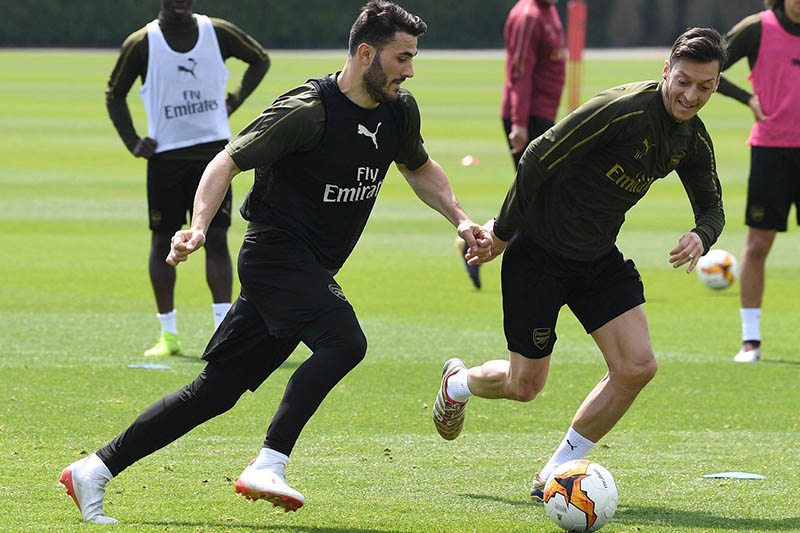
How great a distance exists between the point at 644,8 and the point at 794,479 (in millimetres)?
65747

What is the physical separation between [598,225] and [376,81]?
4.10ft

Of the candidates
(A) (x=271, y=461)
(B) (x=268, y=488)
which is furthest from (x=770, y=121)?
(B) (x=268, y=488)

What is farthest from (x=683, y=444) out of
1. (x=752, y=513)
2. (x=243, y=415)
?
(x=243, y=415)

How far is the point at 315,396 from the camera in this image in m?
5.55

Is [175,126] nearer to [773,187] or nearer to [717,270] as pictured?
[773,187]

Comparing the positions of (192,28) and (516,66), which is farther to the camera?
(516,66)

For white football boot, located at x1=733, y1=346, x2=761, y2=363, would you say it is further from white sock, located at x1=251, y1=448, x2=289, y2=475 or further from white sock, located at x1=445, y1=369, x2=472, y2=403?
white sock, located at x1=251, y1=448, x2=289, y2=475

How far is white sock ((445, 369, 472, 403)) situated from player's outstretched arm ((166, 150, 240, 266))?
179 cm

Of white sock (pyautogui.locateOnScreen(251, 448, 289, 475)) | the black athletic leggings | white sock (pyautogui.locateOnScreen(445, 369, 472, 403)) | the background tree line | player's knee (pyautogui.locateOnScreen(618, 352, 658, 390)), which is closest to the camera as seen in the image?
white sock (pyautogui.locateOnScreen(251, 448, 289, 475))

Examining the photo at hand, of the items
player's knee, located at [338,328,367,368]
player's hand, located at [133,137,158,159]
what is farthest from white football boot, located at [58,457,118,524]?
player's hand, located at [133,137,158,159]

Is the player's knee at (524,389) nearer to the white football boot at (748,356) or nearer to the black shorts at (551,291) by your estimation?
the black shorts at (551,291)

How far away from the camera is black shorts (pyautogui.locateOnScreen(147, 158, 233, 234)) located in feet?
32.6

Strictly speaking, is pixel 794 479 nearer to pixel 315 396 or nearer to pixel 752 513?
pixel 752 513

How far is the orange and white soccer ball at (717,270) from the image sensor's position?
1340cm
